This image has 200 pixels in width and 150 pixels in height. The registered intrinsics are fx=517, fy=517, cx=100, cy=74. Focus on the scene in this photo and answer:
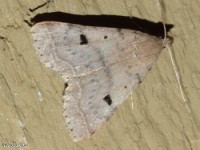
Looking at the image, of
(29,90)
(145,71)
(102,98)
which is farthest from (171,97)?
(29,90)

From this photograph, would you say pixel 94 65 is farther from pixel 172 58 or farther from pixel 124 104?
pixel 172 58

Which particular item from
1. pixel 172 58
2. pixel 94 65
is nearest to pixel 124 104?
pixel 94 65

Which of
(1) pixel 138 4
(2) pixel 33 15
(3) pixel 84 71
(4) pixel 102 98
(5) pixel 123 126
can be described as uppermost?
(2) pixel 33 15

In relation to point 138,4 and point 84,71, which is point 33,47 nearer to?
point 84,71

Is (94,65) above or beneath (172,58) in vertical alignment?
above
